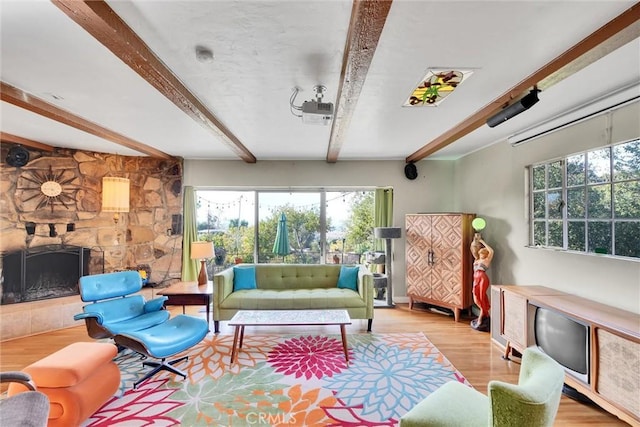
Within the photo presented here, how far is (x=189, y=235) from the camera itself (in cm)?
493

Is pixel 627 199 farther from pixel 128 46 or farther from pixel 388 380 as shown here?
pixel 128 46

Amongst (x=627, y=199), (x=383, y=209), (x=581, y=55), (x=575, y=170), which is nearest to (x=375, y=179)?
(x=383, y=209)

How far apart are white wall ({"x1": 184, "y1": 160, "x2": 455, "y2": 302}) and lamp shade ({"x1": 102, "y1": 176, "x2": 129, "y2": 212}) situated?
124 cm

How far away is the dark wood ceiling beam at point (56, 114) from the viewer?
227 centimetres

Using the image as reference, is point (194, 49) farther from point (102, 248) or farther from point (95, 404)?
point (102, 248)

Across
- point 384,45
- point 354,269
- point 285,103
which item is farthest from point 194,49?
point 354,269

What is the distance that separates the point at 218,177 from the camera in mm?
4996

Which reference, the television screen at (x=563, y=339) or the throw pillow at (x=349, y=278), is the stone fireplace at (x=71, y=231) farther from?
the television screen at (x=563, y=339)

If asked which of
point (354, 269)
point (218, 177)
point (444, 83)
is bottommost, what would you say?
point (354, 269)

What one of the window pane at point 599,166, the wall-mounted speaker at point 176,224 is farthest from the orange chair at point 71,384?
the window pane at point 599,166

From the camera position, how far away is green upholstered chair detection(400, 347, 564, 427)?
1.11 metres

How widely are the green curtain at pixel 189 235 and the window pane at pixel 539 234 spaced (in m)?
4.92

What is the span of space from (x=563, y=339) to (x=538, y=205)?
1.60 meters

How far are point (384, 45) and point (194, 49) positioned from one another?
1156 millimetres
